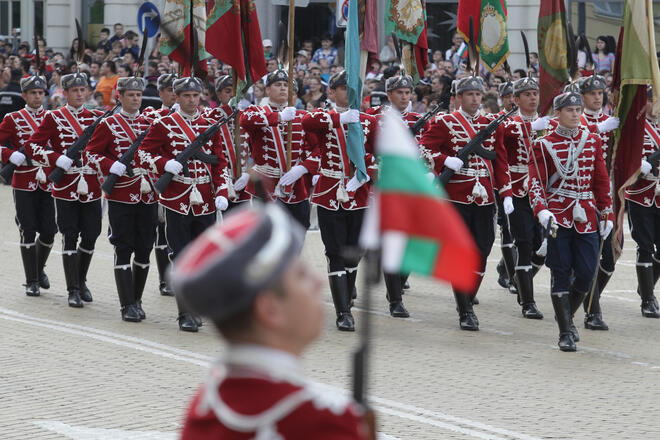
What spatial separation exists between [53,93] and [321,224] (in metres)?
13.4

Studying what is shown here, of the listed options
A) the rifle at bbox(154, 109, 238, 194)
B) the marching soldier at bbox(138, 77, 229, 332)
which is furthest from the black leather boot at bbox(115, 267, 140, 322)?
the rifle at bbox(154, 109, 238, 194)

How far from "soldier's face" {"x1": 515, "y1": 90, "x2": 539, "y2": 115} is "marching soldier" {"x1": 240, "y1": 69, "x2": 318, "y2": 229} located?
6.61ft

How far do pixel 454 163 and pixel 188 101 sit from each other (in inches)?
87.3

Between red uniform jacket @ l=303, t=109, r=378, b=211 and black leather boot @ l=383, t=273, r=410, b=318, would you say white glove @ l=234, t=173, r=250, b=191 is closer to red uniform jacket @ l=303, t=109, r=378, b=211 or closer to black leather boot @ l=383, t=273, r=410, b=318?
red uniform jacket @ l=303, t=109, r=378, b=211

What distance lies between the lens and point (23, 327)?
33.1ft

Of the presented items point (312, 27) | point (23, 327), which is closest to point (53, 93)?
point (312, 27)

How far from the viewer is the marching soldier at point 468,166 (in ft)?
34.4

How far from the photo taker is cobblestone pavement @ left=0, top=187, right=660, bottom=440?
7000 mm

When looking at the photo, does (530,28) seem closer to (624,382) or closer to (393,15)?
(393,15)

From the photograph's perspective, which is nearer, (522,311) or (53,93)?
(522,311)

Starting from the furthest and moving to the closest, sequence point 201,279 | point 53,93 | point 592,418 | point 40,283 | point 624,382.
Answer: point 53,93 → point 40,283 → point 624,382 → point 592,418 → point 201,279

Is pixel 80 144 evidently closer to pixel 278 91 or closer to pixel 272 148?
pixel 272 148

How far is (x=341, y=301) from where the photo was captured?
10414 mm

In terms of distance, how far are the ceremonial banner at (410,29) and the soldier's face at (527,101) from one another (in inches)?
48.0
